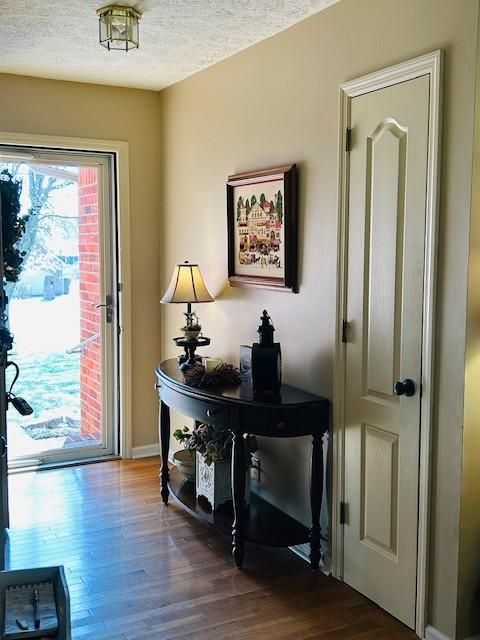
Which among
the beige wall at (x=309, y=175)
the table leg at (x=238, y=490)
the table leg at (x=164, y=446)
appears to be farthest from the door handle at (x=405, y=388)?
the table leg at (x=164, y=446)

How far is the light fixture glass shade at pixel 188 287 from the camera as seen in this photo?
4.05 meters

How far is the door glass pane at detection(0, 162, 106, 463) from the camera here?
4.62 m

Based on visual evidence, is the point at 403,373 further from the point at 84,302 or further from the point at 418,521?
the point at 84,302

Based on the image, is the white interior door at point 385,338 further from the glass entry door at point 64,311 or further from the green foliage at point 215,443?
the glass entry door at point 64,311

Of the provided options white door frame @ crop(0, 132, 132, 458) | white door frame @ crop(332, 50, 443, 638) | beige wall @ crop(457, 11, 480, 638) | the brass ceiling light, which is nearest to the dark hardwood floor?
beige wall @ crop(457, 11, 480, 638)

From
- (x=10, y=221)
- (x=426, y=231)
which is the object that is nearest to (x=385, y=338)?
(x=426, y=231)

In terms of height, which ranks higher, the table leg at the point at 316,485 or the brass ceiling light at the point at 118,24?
the brass ceiling light at the point at 118,24

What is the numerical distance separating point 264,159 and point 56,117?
5.35ft

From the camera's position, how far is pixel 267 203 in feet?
11.7

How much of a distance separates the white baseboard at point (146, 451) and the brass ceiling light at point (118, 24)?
276 centimetres

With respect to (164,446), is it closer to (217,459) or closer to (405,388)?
(217,459)

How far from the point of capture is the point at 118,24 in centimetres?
318

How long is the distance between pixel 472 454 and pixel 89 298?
306 cm

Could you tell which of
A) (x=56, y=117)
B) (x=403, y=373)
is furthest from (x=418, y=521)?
(x=56, y=117)
